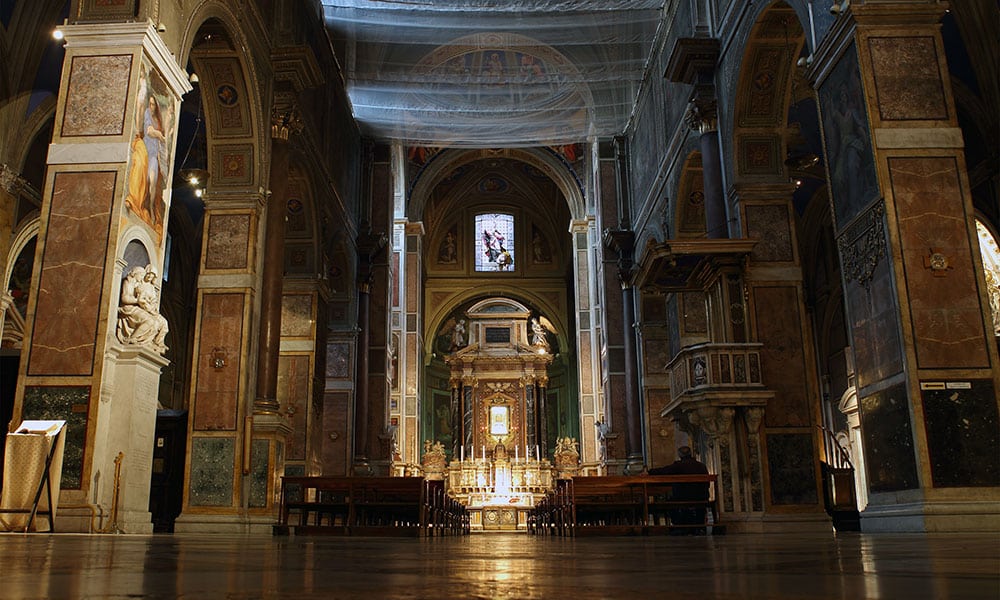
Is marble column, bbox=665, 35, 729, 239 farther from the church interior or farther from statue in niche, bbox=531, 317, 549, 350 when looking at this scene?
statue in niche, bbox=531, 317, 549, 350

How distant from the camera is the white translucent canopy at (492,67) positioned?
14.8 metres

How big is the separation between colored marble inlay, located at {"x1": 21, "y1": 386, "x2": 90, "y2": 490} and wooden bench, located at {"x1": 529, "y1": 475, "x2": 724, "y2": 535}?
4832 mm

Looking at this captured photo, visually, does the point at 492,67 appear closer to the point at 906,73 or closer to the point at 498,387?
the point at 906,73

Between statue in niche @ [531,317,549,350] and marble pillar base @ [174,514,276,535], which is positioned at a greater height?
statue in niche @ [531,317,549,350]

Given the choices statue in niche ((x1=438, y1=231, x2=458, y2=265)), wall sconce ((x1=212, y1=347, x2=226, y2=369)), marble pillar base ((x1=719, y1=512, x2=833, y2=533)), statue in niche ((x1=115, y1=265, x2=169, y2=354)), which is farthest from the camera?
statue in niche ((x1=438, y1=231, x2=458, y2=265))

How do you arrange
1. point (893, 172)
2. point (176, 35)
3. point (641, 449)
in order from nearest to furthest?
point (893, 172) < point (176, 35) < point (641, 449)

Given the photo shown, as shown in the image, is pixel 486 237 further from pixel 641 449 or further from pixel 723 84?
pixel 723 84

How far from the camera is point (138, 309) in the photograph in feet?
25.6

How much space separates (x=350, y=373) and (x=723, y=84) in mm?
9341

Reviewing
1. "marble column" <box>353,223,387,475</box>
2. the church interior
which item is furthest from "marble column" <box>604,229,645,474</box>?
"marble column" <box>353,223,387,475</box>

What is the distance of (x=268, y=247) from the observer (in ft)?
37.8

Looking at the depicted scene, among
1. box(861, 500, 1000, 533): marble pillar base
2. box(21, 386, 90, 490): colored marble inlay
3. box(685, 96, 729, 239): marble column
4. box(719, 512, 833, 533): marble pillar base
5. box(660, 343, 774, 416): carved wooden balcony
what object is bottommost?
box(719, 512, 833, 533): marble pillar base

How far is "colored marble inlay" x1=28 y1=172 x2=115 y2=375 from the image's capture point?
7312 mm

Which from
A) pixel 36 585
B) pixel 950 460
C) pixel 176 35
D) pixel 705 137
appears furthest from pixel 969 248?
pixel 176 35
